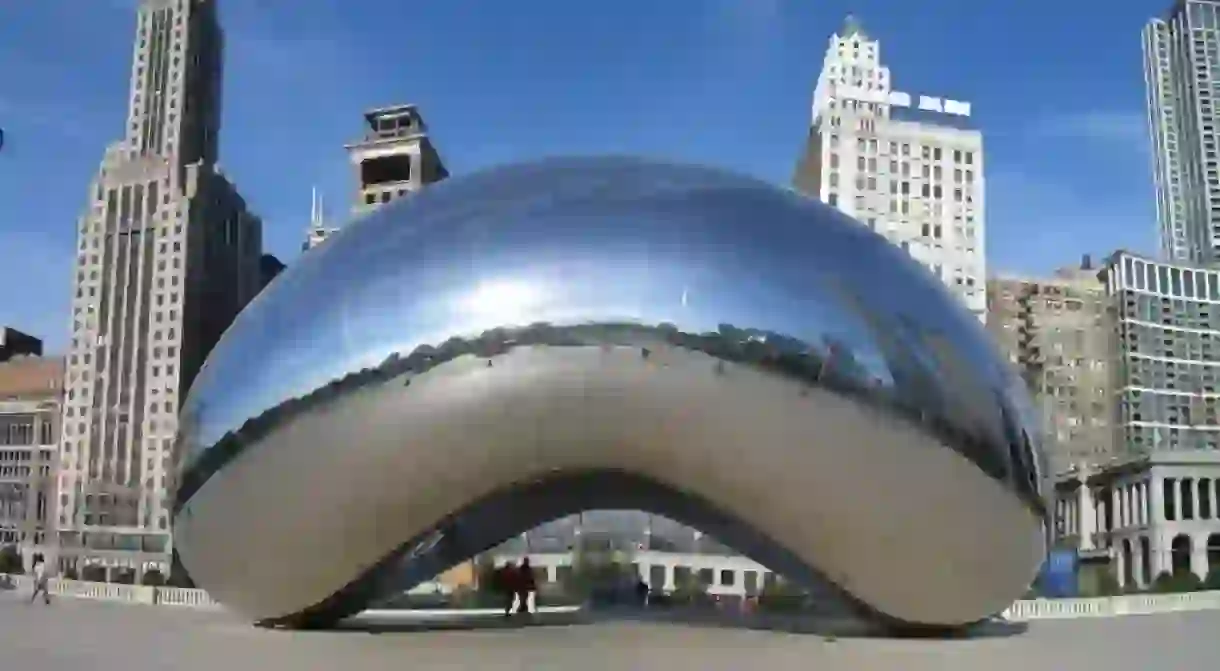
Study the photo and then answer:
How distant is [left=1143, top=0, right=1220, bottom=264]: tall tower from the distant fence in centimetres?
15372

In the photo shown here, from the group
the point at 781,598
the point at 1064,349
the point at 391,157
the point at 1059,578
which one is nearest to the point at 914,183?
the point at 1064,349

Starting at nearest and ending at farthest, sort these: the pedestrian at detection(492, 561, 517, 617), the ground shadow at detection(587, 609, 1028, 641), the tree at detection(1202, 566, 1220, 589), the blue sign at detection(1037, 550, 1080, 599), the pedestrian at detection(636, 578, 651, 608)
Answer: the ground shadow at detection(587, 609, 1028, 641)
the pedestrian at detection(492, 561, 517, 617)
the pedestrian at detection(636, 578, 651, 608)
the blue sign at detection(1037, 550, 1080, 599)
the tree at detection(1202, 566, 1220, 589)

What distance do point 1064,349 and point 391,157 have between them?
232 feet

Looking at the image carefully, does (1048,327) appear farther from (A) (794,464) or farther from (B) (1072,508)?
(A) (794,464)

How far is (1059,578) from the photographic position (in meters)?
37.6

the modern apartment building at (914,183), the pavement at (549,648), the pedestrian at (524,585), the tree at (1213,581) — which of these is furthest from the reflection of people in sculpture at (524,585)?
the modern apartment building at (914,183)

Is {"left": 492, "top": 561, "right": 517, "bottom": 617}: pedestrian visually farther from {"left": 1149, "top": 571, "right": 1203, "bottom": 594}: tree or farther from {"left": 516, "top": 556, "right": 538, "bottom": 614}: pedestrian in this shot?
{"left": 1149, "top": 571, "right": 1203, "bottom": 594}: tree

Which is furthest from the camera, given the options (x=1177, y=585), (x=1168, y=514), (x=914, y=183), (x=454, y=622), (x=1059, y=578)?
(x=914, y=183)

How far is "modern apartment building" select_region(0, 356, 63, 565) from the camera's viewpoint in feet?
407

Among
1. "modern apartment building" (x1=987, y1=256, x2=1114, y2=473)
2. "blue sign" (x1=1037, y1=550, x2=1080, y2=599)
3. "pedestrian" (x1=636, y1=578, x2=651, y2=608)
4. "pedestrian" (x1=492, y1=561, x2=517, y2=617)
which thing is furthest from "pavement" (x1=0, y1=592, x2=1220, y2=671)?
"modern apartment building" (x1=987, y1=256, x2=1114, y2=473)

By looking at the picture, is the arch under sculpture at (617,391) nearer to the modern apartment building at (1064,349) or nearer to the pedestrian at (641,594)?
the pedestrian at (641,594)

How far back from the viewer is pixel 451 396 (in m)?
10.5

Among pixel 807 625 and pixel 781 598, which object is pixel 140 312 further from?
pixel 807 625

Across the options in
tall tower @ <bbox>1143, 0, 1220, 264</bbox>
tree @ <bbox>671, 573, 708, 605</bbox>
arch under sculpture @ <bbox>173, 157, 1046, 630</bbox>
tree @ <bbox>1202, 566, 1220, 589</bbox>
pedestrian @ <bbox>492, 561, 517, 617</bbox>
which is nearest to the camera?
arch under sculpture @ <bbox>173, 157, 1046, 630</bbox>
